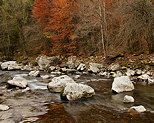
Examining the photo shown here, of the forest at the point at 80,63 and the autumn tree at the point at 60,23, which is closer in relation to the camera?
the forest at the point at 80,63

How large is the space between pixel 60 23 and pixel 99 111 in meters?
15.6

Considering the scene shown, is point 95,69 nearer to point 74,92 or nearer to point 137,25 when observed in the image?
point 137,25

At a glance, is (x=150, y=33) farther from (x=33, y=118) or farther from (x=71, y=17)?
(x=33, y=118)

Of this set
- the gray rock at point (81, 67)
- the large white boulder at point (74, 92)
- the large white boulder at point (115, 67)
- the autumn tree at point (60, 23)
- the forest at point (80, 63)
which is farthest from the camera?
the autumn tree at point (60, 23)

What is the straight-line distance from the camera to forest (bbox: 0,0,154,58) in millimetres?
12500

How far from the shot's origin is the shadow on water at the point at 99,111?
4005mm

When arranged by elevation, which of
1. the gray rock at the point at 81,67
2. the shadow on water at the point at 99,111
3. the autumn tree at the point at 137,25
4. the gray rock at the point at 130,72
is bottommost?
the shadow on water at the point at 99,111

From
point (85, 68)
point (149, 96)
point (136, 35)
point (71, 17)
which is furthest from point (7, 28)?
point (149, 96)

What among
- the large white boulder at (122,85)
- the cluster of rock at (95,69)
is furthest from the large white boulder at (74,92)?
the cluster of rock at (95,69)

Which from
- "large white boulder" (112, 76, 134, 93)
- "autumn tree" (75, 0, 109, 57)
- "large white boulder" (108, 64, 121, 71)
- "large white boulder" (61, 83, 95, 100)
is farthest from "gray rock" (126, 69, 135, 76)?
"large white boulder" (61, 83, 95, 100)

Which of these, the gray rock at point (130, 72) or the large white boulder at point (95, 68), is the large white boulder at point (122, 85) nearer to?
the gray rock at point (130, 72)

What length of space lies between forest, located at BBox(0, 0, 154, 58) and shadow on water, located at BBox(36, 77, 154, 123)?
Answer: 25.8 feet

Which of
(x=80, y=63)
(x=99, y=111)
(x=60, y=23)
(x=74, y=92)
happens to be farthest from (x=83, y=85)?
(x=60, y=23)

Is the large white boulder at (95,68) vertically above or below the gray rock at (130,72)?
above
